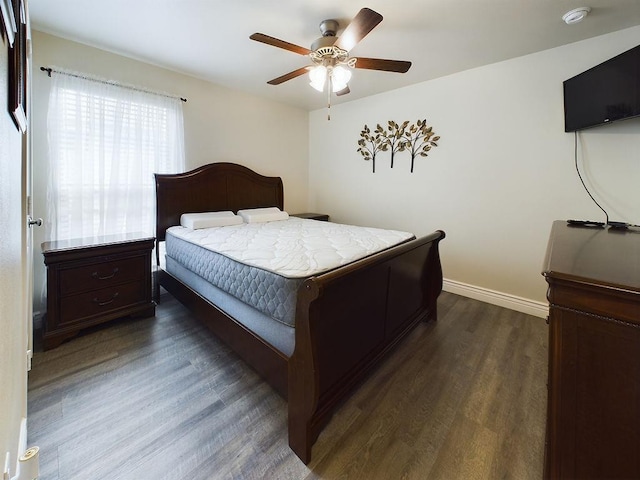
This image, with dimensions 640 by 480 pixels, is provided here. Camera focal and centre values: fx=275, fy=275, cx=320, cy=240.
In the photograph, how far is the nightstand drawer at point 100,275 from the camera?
2.07 metres

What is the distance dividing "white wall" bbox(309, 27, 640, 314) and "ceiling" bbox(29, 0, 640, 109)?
8.1 inches

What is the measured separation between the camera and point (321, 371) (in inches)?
51.5

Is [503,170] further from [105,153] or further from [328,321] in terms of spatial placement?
[105,153]

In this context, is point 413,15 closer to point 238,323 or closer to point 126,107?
point 238,323

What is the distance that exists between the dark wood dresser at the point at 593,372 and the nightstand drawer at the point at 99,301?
2817mm

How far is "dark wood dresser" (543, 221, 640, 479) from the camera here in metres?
0.74

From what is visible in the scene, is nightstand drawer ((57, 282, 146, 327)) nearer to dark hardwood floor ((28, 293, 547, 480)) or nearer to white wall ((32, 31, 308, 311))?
dark hardwood floor ((28, 293, 547, 480))

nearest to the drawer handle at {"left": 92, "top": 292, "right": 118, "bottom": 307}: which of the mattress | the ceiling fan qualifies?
the mattress

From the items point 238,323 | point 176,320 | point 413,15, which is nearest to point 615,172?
point 413,15

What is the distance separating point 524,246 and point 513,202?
45cm

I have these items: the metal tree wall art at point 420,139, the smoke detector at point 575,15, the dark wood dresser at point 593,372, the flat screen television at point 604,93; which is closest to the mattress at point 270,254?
the dark wood dresser at point 593,372

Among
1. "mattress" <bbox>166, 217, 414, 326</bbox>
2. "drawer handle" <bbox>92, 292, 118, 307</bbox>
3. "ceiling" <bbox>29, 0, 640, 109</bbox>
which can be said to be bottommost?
"drawer handle" <bbox>92, 292, 118, 307</bbox>

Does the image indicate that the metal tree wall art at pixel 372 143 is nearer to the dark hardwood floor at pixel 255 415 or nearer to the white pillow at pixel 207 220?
the white pillow at pixel 207 220

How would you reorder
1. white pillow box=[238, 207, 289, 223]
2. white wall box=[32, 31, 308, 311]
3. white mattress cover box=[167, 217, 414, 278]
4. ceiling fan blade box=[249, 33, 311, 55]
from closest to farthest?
white mattress cover box=[167, 217, 414, 278], ceiling fan blade box=[249, 33, 311, 55], white wall box=[32, 31, 308, 311], white pillow box=[238, 207, 289, 223]
